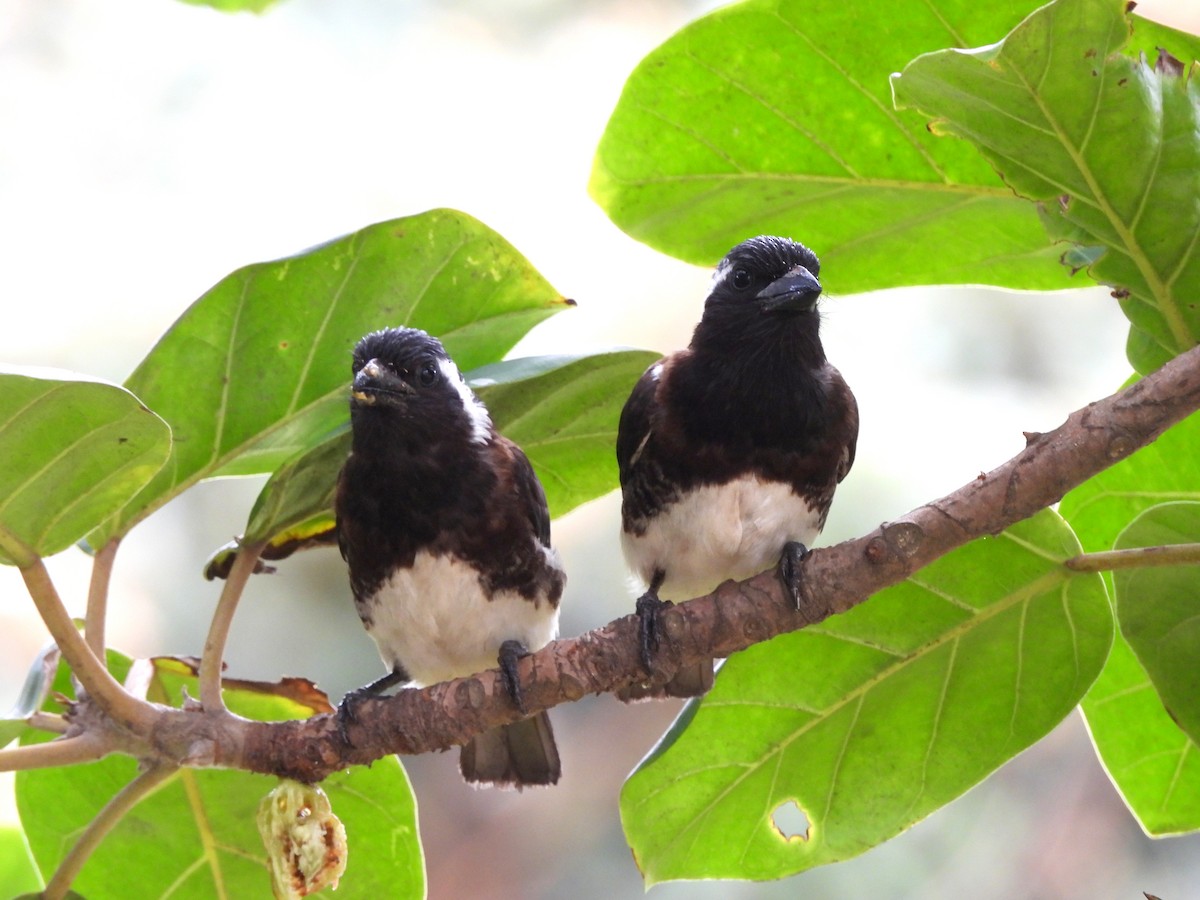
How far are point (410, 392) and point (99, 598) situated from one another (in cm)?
68

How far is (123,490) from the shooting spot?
1700 millimetres

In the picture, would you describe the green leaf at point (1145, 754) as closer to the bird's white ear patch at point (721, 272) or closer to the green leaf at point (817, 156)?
the green leaf at point (817, 156)

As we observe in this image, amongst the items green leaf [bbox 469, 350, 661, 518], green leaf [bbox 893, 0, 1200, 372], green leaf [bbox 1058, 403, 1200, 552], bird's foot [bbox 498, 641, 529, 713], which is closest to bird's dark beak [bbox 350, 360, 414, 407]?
green leaf [bbox 469, 350, 661, 518]

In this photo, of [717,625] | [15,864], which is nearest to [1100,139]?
[717,625]

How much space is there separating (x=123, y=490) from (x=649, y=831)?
887 millimetres

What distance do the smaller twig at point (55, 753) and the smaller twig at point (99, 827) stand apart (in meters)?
0.07

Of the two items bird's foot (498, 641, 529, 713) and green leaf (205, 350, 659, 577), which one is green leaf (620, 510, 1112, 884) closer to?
bird's foot (498, 641, 529, 713)

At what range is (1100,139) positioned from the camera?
5.49ft

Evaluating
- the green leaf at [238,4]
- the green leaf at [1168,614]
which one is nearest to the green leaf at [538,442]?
the green leaf at [238,4]

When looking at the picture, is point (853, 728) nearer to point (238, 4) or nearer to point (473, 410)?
point (473, 410)

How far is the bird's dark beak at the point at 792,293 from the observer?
2.12m

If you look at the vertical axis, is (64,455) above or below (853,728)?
above

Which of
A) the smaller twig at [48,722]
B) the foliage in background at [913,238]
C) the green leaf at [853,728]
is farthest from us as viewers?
the green leaf at [853,728]

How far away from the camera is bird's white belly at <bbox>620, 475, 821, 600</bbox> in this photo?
2258 mm
